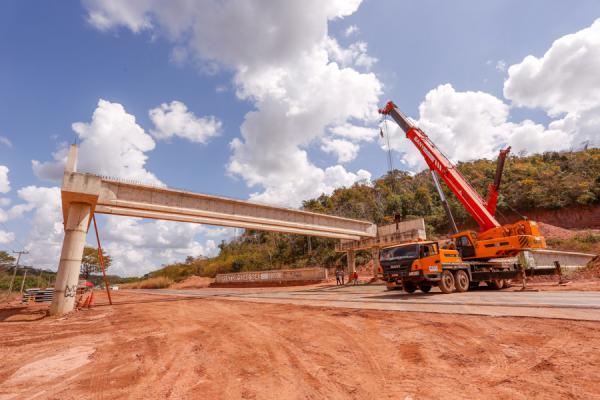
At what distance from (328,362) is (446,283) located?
39.3ft

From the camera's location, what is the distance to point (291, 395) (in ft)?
11.7

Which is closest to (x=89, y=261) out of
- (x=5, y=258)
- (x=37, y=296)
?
(x=5, y=258)

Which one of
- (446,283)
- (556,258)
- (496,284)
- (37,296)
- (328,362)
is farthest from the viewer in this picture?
(37,296)

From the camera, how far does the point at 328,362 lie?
474cm

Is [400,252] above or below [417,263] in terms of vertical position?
above

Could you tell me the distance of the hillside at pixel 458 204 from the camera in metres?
42.8

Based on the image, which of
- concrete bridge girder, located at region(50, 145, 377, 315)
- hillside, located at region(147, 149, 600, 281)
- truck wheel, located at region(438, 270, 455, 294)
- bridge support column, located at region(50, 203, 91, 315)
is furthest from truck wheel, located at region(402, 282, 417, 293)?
hillside, located at region(147, 149, 600, 281)

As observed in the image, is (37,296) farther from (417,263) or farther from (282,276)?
(417,263)

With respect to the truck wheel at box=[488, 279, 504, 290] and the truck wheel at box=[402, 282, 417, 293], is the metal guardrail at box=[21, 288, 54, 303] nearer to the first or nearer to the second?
the truck wheel at box=[402, 282, 417, 293]

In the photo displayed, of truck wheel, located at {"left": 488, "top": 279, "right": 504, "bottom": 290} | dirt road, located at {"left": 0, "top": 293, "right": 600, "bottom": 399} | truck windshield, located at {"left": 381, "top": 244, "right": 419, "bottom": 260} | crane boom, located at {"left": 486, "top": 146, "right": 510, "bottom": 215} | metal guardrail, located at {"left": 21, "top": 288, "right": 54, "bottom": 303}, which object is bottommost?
dirt road, located at {"left": 0, "top": 293, "right": 600, "bottom": 399}

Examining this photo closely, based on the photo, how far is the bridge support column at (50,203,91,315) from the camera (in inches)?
574

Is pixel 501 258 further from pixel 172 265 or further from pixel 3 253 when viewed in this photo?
pixel 172 265

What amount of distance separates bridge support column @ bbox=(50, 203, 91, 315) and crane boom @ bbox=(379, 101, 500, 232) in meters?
22.6

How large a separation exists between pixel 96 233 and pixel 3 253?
158 feet
